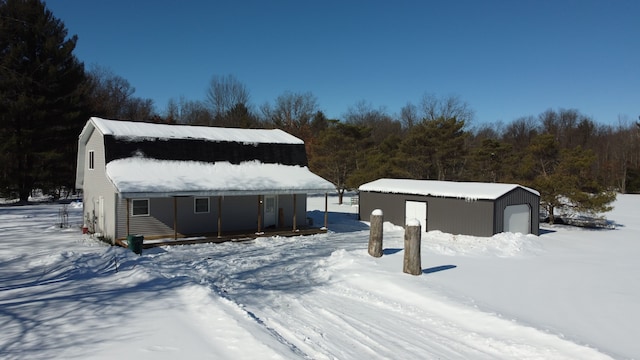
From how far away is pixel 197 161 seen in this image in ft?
64.1

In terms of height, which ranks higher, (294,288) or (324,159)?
(324,159)

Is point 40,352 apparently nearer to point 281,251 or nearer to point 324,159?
point 281,251

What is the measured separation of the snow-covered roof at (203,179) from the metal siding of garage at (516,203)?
7484mm

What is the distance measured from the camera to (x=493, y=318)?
811 centimetres

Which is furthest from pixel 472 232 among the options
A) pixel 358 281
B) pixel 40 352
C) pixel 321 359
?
pixel 40 352

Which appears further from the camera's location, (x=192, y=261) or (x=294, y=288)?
(x=192, y=261)

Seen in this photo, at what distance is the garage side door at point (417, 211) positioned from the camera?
21.6 metres

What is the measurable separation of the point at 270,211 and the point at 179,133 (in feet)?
18.2

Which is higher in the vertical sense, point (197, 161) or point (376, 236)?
point (197, 161)

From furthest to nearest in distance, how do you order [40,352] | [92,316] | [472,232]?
[472,232] < [92,316] < [40,352]

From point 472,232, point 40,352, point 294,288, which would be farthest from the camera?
point 472,232

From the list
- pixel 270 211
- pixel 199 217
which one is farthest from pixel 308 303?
pixel 270 211

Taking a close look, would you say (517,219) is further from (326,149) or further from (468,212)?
(326,149)

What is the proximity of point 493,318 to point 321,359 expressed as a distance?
3.73 m
